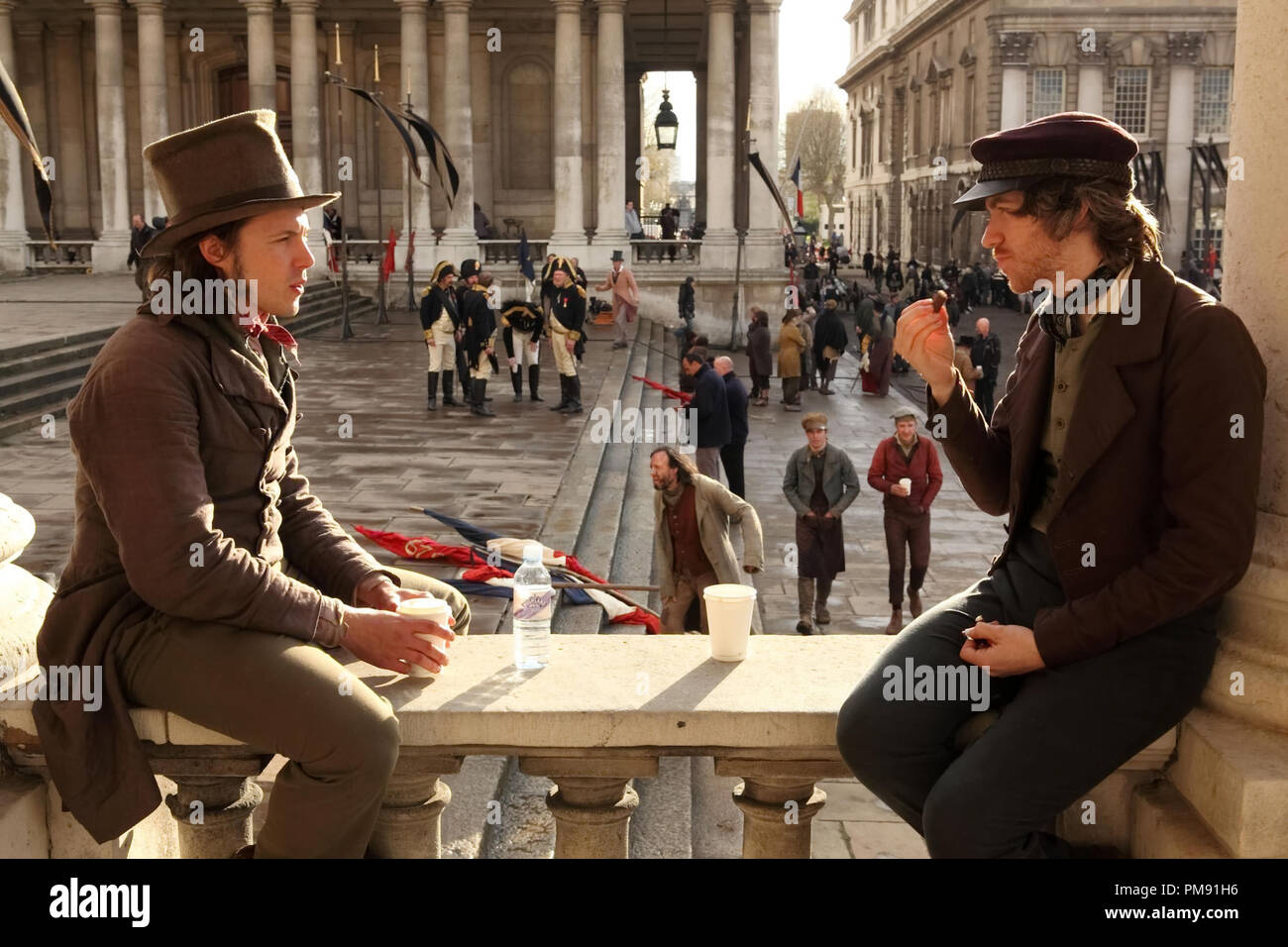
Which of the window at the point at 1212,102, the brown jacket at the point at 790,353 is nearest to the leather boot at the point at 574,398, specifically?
the brown jacket at the point at 790,353

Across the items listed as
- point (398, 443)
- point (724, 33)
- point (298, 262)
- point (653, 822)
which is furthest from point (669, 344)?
point (298, 262)

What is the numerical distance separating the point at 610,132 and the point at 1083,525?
3019cm

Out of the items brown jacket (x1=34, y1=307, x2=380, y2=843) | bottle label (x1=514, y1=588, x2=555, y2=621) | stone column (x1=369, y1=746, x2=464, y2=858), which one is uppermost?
brown jacket (x1=34, y1=307, x2=380, y2=843)

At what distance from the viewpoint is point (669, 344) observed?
28328 millimetres

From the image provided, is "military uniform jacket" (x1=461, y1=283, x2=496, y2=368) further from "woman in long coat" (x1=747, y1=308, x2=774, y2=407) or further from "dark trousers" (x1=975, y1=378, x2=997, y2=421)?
"dark trousers" (x1=975, y1=378, x2=997, y2=421)

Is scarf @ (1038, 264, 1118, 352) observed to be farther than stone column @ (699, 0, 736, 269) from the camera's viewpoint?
No

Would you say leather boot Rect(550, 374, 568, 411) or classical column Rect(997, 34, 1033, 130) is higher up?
classical column Rect(997, 34, 1033, 130)

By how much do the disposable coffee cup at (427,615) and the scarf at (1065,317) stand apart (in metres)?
1.41

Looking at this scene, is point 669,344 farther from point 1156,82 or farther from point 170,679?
point 1156,82

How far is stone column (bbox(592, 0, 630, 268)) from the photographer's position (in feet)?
103

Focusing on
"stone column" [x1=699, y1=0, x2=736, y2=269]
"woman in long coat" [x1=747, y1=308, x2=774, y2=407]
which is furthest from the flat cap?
"stone column" [x1=699, y1=0, x2=736, y2=269]

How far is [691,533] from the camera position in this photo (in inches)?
348

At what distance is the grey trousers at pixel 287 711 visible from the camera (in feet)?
8.46

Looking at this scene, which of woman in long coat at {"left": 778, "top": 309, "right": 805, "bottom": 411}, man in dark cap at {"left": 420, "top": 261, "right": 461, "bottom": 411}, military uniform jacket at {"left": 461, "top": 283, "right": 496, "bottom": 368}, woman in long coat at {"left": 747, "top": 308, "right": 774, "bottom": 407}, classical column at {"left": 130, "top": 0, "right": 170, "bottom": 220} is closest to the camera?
military uniform jacket at {"left": 461, "top": 283, "right": 496, "bottom": 368}
